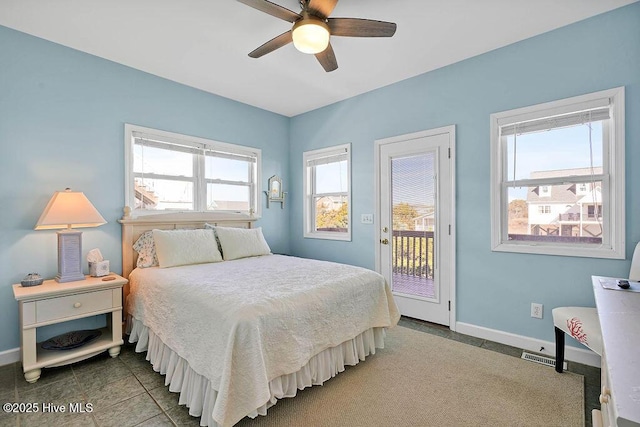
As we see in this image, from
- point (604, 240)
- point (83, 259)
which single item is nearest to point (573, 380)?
point (604, 240)

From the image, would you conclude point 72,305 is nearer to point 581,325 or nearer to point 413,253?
point 413,253

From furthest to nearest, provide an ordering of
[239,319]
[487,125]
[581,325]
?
Result: [487,125] < [581,325] < [239,319]

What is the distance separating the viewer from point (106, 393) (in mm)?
2090

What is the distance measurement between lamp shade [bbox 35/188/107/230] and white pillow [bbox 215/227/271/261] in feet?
3.74

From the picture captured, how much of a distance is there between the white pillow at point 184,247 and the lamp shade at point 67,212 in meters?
0.54

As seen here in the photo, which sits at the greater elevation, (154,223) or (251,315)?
(154,223)

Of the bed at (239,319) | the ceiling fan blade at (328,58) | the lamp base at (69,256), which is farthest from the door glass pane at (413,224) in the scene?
the lamp base at (69,256)

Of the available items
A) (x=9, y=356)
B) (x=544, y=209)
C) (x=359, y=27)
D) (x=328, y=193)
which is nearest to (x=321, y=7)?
(x=359, y=27)

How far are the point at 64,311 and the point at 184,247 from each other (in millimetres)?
990

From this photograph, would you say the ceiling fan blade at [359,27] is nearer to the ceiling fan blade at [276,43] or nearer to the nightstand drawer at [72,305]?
the ceiling fan blade at [276,43]

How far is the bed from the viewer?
162 centimetres

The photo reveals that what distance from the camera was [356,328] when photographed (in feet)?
7.72

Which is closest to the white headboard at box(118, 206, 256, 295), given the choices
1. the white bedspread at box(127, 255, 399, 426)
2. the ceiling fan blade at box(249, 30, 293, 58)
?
the white bedspread at box(127, 255, 399, 426)

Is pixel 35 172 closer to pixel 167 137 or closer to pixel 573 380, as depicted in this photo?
pixel 167 137
